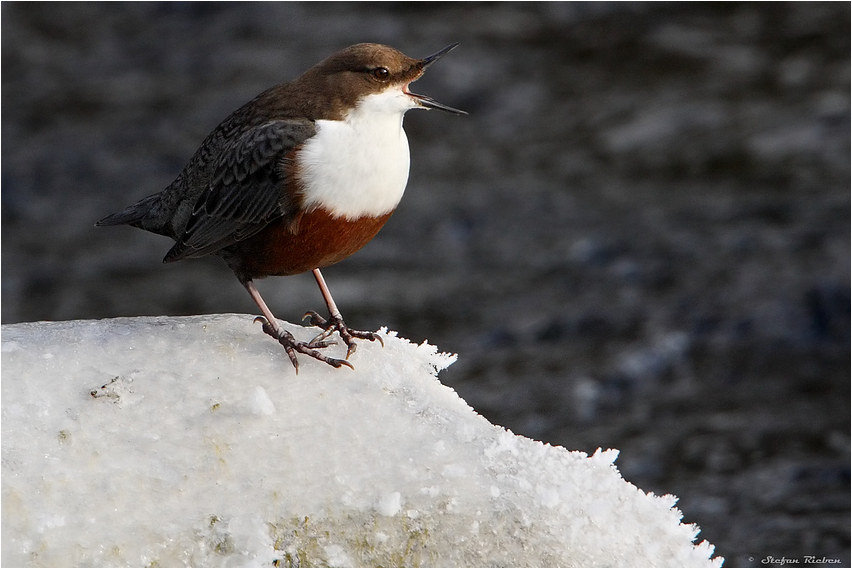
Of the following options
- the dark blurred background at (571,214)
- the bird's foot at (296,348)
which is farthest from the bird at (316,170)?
the dark blurred background at (571,214)

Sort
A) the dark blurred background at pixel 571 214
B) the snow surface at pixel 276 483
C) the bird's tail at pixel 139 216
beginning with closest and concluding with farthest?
the snow surface at pixel 276 483 < the bird's tail at pixel 139 216 < the dark blurred background at pixel 571 214

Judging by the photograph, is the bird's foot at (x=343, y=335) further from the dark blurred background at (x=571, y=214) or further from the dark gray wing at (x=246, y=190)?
the dark blurred background at (x=571, y=214)

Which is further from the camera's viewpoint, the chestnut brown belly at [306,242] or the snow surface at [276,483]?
the chestnut brown belly at [306,242]

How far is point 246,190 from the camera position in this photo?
3139 mm

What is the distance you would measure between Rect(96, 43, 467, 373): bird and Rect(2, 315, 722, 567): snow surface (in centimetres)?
30

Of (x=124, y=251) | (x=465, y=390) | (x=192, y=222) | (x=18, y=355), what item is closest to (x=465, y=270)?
(x=465, y=390)

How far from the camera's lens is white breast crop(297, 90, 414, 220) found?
9.74 ft

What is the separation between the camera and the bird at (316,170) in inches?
117

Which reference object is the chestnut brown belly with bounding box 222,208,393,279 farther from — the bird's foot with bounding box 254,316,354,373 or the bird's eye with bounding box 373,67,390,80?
the bird's eye with bounding box 373,67,390,80

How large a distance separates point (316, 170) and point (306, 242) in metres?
0.20

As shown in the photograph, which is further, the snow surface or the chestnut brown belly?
the chestnut brown belly

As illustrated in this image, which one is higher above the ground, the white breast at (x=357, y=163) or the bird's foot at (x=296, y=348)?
the white breast at (x=357, y=163)

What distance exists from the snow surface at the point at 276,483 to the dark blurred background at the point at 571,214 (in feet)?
7.86

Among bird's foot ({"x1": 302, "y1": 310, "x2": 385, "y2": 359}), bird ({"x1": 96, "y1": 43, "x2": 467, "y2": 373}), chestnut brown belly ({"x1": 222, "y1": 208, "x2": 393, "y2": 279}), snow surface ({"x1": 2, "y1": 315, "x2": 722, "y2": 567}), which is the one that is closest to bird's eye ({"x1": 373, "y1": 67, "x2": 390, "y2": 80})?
bird ({"x1": 96, "y1": 43, "x2": 467, "y2": 373})
